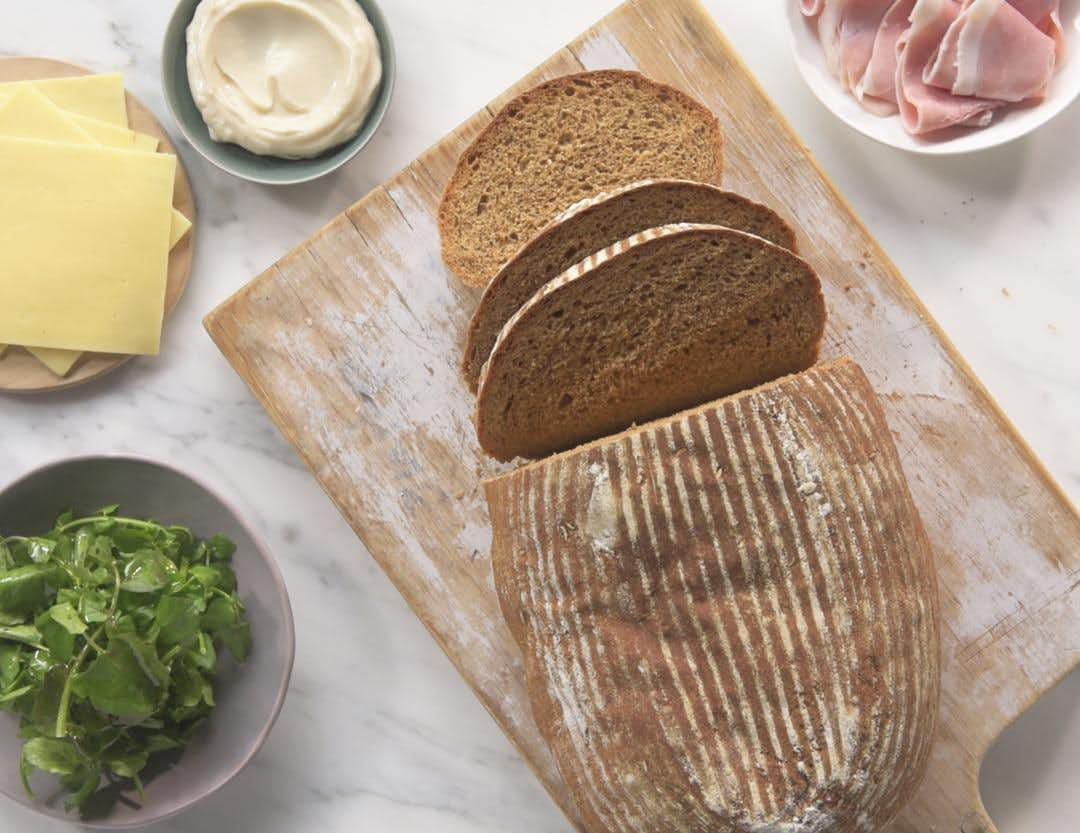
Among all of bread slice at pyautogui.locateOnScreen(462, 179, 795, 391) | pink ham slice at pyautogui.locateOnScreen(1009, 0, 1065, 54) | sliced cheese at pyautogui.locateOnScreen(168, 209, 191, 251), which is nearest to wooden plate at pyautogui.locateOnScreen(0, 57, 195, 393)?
sliced cheese at pyautogui.locateOnScreen(168, 209, 191, 251)

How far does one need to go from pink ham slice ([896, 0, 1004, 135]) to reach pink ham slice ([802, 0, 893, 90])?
85 millimetres

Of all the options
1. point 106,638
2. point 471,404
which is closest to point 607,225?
point 471,404

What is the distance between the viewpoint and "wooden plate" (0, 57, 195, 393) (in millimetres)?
2750

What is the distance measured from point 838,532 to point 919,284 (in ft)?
3.19

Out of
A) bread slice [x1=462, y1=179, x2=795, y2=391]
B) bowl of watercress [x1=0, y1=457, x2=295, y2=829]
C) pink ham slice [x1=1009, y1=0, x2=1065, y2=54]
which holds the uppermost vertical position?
pink ham slice [x1=1009, y1=0, x2=1065, y2=54]

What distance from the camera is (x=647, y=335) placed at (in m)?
2.37

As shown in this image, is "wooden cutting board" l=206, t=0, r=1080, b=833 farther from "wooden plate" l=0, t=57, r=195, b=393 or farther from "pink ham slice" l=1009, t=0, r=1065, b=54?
"pink ham slice" l=1009, t=0, r=1065, b=54

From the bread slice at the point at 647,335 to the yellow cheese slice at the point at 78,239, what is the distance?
3.27ft

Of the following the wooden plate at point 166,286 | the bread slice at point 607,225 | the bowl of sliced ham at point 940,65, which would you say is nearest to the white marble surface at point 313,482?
the wooden plate at point 166,286

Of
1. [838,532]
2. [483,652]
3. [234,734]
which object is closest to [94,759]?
[234,734]

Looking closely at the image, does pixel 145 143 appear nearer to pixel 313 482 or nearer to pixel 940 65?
pixel 313 482

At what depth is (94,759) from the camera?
7.79 ft

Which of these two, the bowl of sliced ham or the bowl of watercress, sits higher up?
the bowl of sliced ham

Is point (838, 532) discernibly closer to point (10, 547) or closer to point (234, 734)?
point (234, 734)
